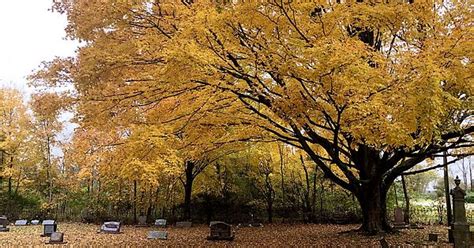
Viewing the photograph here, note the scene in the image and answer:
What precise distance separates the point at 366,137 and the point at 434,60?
1689 mm

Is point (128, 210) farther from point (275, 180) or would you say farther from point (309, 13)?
point (309, 13)

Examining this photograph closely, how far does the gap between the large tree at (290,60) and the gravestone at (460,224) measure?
1452mm

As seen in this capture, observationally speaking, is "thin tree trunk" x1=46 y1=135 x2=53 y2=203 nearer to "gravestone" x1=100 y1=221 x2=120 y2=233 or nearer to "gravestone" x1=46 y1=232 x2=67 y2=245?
"gravestone" x1=100 y1=221 x2=120 y2=233

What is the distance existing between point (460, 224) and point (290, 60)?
15.9 ft

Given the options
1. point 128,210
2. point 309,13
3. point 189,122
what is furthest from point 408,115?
point 128,210

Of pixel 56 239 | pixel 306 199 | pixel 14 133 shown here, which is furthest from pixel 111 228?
pixel 14 133

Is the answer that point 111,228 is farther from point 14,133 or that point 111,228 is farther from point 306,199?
point 14,133

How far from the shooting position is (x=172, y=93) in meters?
8.45

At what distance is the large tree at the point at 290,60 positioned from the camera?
19.7 ft

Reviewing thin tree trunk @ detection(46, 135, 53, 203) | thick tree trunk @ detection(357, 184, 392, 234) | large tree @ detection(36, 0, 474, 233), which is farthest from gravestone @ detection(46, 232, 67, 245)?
thin tree trunk @ detection(46, 135, 53, 203)

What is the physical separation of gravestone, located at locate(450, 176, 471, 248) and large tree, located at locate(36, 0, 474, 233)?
1452 millimetres

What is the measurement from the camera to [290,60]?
6.41 metres

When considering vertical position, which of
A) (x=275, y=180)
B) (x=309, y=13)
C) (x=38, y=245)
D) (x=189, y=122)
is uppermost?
(x=309, y=13)

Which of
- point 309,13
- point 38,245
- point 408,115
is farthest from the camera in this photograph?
point 38,245
